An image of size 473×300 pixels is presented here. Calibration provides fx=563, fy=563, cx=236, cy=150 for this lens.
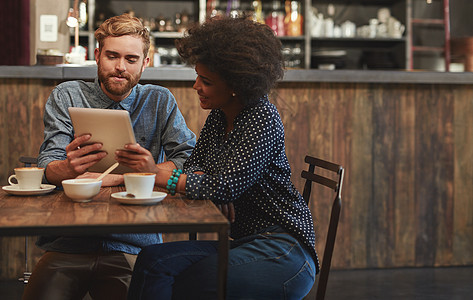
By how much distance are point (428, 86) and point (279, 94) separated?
2.70 ft

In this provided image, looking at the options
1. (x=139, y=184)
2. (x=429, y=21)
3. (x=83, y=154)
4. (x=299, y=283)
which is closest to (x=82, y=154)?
(x=83, y=154)

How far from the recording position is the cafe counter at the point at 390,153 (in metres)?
2.97

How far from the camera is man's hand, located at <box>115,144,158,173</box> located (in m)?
1.42

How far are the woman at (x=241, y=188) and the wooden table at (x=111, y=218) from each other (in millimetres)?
139

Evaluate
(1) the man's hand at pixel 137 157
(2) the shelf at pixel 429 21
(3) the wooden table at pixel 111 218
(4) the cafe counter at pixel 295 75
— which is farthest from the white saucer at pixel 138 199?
(2) the shelf at pixel 429 21

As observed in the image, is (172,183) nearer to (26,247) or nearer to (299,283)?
(299,283)

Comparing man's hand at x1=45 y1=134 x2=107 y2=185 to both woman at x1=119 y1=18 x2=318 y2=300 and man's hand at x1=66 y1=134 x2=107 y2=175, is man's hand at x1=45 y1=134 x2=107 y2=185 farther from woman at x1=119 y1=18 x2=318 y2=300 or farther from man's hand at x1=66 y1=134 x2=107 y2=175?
woman at x1=119 y1=18 x2=318 y2=300

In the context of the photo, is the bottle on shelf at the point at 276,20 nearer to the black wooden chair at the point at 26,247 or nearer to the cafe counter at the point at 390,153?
the cafe counter at the point at 390,153

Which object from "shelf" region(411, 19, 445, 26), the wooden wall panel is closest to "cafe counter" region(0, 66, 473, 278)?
the wooden wall panel

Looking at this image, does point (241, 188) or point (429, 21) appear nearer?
point (241, 188)

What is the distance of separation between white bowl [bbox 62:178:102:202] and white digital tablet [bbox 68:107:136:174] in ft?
0.42

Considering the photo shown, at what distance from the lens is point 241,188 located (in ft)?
4.69

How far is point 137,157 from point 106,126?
11 cm

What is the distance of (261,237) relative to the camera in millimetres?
1463
